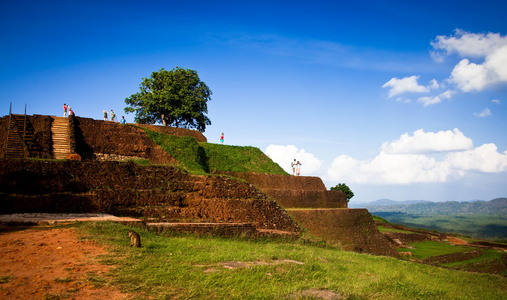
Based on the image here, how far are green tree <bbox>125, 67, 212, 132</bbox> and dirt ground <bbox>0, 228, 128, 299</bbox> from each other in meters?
22.4

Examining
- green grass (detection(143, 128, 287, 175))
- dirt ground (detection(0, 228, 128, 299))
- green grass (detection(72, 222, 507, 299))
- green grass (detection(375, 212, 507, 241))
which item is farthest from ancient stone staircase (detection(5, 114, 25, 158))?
green grass (detection(375, 212, 507, 241))

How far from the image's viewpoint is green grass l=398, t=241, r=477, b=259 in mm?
21053

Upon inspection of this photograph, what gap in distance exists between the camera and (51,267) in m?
4.84

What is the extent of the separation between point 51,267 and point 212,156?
57.4 ft

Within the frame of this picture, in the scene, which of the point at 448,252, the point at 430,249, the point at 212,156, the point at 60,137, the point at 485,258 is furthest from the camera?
the point at 430,249

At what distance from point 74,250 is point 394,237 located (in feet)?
81.4

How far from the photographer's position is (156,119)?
99.7 feet

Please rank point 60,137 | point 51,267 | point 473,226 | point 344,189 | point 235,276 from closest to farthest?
1. point 51,267
2. point 235,276
3. point 60,137
4. point 344,189
5. point 473,226

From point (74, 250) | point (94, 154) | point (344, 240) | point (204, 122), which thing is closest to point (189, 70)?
point (204, 122)

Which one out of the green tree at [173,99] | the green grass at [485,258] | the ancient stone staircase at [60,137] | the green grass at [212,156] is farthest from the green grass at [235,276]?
the green tree at [173,99]

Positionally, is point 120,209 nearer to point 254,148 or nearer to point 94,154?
point 94,154

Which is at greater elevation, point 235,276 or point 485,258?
point 235,276

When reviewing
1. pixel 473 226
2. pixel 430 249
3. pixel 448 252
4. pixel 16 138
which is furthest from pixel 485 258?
pixel 473 226

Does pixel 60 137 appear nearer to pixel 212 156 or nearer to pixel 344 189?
pixel 212 156
